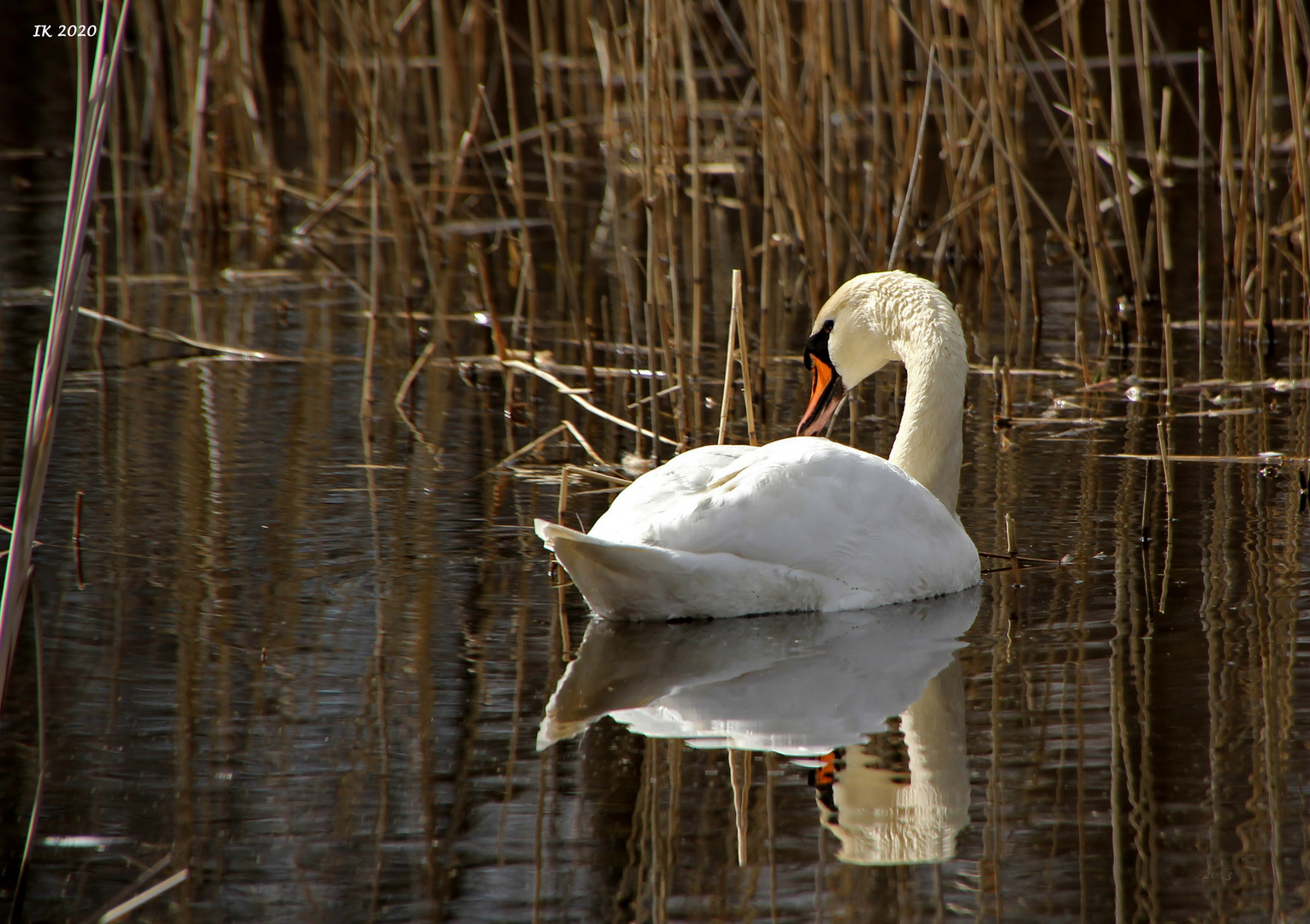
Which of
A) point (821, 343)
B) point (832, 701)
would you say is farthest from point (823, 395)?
point (832, 701)

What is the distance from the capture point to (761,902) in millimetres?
3051

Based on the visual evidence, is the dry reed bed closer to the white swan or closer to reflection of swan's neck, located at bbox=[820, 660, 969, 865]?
the white swan

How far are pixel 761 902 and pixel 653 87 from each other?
4017 millimetres

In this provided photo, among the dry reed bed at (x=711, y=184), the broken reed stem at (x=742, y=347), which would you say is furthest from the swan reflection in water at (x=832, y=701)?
the dry reed bed at (x=711, y=184)

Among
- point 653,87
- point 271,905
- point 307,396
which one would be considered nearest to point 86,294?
point 307,396

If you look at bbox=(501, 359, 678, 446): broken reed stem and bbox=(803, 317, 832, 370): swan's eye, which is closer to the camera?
bbox=(803, 317, 832, 370): swan's eye

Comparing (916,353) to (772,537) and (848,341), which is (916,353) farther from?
(772,537)

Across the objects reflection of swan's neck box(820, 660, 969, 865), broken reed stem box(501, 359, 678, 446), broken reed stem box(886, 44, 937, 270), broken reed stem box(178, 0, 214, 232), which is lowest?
reflection of swan's neck box(820, 660, 969, 865)

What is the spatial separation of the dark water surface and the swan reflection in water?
1cm

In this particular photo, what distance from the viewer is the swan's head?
577 centimetres

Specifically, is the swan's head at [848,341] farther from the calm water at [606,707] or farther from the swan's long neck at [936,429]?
the calm water at [606,707]

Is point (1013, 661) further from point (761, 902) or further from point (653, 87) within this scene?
point (653, 87)

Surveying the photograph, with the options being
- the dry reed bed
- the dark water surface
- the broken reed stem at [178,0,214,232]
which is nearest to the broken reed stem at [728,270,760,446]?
the dry reed bed

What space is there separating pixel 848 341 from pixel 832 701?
79.9 inches
